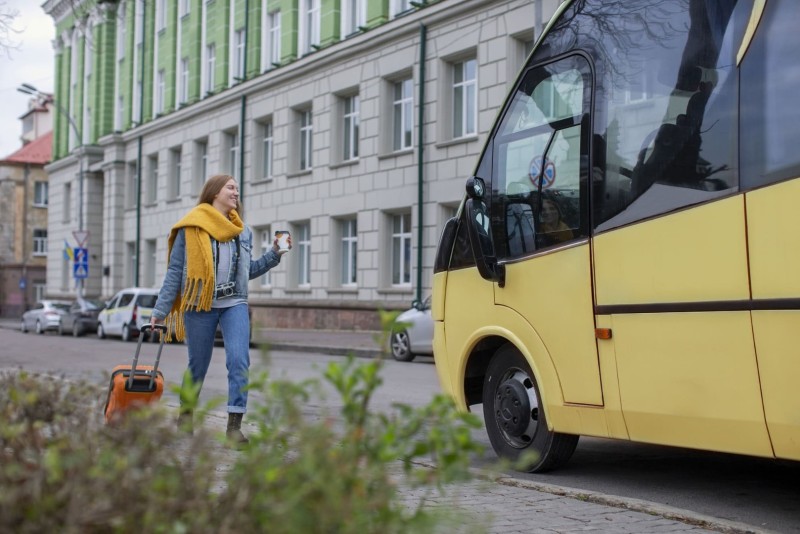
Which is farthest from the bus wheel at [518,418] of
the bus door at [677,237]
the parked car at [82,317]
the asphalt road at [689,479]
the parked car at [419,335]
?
the parked car at [82,317]

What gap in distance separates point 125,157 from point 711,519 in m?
45.7

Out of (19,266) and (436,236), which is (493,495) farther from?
(19,266)

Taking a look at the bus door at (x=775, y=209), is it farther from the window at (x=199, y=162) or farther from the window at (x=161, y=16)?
the window at (x=161, y=16)

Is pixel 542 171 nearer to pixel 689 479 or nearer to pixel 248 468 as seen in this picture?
pixel 689 479

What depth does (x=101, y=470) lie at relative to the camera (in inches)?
82.8

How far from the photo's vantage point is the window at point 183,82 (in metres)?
42.5

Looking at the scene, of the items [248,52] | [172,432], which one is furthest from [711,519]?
[248,52]

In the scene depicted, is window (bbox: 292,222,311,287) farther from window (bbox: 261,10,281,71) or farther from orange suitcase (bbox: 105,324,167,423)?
orange suitcase (bbox: 105,324,167,423)

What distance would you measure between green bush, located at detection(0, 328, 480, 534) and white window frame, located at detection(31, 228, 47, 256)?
240 ft

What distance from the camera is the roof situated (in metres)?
70.8

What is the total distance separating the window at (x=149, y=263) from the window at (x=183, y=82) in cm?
687

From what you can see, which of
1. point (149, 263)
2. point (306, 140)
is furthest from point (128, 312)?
point (149, 263)

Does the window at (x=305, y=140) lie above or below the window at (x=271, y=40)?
below

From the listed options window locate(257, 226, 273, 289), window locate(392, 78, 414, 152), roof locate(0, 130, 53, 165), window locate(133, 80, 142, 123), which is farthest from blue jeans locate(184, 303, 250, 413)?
roof locate(0, 130, 53, 165)
